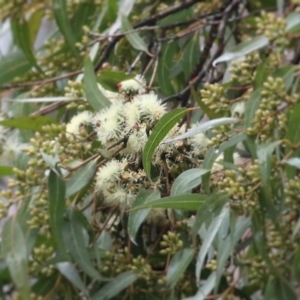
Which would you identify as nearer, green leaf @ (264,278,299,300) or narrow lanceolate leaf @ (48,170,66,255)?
narrow lanceolate leaf @ (48,170,66,255)

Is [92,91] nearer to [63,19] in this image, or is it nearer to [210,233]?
[210,233]

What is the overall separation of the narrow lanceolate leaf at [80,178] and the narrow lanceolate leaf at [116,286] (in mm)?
168

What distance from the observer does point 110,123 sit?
992mm

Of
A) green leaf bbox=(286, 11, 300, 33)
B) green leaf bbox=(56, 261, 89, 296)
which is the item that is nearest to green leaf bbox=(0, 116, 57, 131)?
green leaf bbox=(56, 261, 89, 296)

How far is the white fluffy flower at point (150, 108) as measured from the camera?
3.16 ft

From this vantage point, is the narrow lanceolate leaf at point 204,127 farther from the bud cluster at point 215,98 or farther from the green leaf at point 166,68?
the green leaf at point 166,68

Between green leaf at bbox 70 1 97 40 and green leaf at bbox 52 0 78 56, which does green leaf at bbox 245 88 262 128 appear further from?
green leaf at bbox 70 1 97 40

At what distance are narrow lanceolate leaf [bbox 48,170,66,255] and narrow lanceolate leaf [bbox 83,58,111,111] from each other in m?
0.12

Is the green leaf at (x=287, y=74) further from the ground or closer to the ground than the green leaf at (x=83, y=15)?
closer to the ground

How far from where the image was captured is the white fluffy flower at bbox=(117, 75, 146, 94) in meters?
1.08

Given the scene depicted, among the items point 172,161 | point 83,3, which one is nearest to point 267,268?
point 172,161

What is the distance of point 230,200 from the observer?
1.05 meters

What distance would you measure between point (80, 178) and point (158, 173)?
0.48 feet

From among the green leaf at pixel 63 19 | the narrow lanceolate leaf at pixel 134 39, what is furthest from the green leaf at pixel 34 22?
the narrow lanceolate leaf at pixel 134 39
